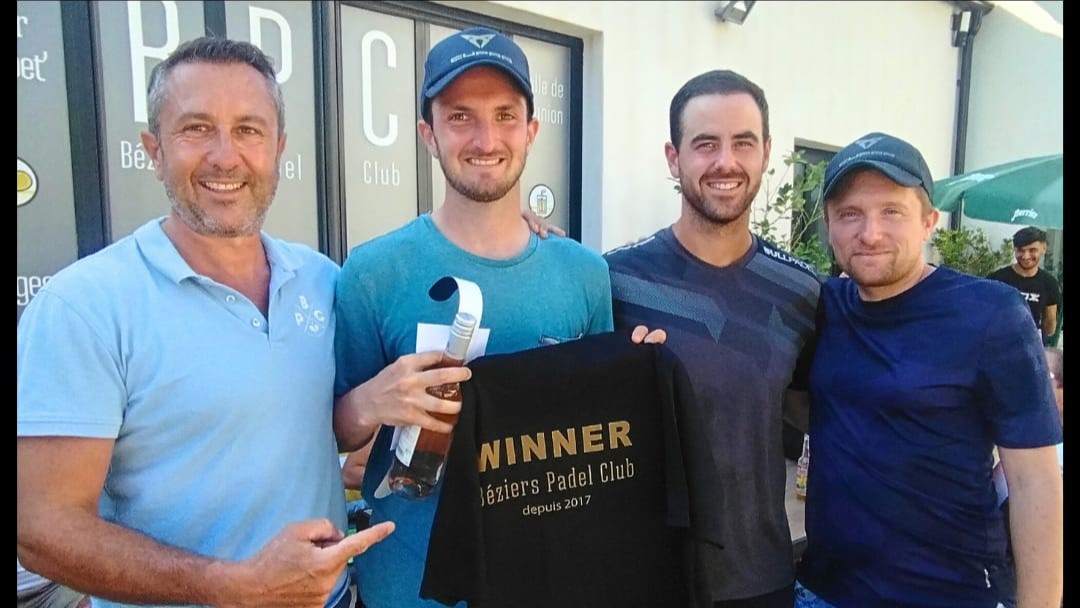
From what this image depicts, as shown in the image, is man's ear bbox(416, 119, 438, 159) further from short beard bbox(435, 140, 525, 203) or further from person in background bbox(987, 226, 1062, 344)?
person in background bbox(987, 226, 1062, 344)

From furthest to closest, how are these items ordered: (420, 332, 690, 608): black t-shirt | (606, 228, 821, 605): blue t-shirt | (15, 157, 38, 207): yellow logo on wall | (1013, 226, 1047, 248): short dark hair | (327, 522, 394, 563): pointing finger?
(1013, 226, 1047, 248): short dark hair
(15, 157, 38, 207): yellow logo on wall
(606, 228, 821, 605): blue t-shirt
(420, 332, 690, 608): black t-shirt
(327, 522, 394, 563): pointing finger

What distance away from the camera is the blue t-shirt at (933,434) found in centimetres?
168

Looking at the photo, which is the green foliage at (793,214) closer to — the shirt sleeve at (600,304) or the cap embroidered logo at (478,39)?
the shirt sleeve at (600,304)

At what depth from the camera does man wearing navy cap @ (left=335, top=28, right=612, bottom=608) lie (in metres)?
1.57

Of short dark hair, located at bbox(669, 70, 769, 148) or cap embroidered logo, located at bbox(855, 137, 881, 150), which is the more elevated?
short dark hair, located at bbox(669, 70, 769, 148)

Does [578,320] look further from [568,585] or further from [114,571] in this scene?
[114,571]

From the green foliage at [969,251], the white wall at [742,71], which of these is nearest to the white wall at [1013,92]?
the green foliage at [969,251]


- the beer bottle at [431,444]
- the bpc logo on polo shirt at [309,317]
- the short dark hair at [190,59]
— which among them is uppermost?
the short dark hair at [190,59]

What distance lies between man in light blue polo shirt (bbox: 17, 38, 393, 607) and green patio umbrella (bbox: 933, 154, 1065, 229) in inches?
187

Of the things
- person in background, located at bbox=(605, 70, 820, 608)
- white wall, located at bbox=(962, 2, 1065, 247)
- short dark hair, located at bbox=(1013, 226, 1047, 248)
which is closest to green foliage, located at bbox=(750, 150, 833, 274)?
short dark hair, located at bbox=(1013, 226, 1047, 248)

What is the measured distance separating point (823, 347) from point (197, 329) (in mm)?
1654

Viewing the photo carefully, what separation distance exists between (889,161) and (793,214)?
5075mm

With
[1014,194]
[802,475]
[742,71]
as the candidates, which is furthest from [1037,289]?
[802,475]
